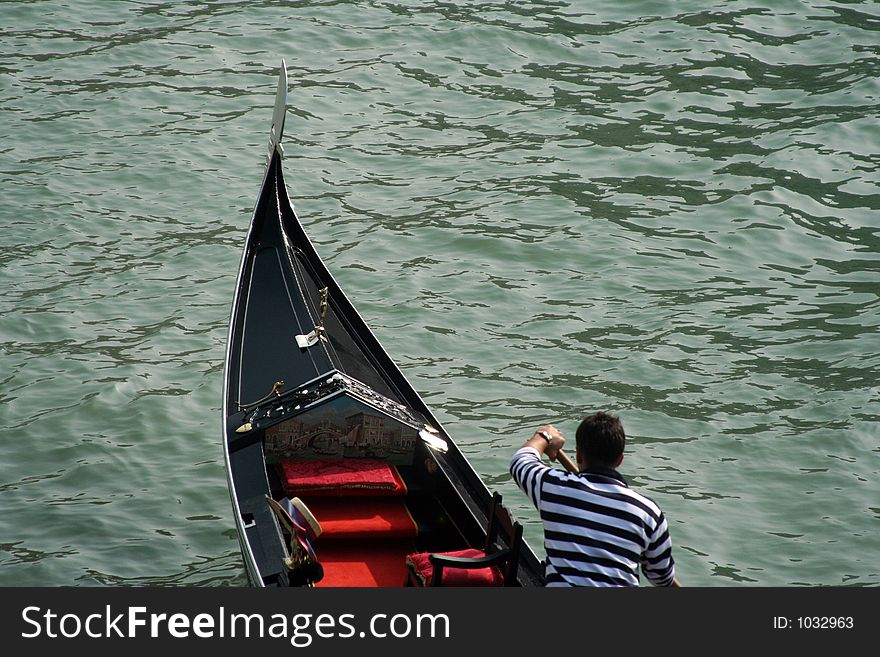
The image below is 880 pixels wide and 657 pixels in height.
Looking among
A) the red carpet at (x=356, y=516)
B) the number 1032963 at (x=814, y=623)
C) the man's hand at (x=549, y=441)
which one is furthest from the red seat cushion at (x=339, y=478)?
the number 1032963 at (x=814, y=623)

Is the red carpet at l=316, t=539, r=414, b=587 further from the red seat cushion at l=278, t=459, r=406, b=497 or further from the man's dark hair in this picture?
the man's dark hair

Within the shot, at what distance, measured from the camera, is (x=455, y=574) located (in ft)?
8.05

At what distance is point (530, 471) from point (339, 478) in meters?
0.87

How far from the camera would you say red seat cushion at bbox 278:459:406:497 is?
9.44 feet

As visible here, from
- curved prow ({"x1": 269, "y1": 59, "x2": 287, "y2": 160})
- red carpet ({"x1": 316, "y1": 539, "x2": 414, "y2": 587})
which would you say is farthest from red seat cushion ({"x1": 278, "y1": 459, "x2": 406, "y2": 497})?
Answer: curved prow ({"x1": 269, "y1": 59, "x2": 287, "y2": 160})

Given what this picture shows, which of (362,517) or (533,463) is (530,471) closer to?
(533,463)

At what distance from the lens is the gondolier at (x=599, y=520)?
6.77 feet

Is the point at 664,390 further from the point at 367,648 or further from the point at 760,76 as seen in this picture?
the point at 760,76

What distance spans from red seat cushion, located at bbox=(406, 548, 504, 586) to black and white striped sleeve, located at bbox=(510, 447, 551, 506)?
353 mm

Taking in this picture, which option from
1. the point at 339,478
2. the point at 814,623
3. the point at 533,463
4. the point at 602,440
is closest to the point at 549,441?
the point at 533,463

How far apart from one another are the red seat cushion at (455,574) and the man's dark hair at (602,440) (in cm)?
51

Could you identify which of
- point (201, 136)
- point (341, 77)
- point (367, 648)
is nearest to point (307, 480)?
point (367, 648)

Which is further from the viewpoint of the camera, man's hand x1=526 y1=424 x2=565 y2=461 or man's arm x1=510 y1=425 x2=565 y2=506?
man's hand x1=526 y1=424 x2=565 y2=461

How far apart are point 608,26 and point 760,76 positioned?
109 centimetres
